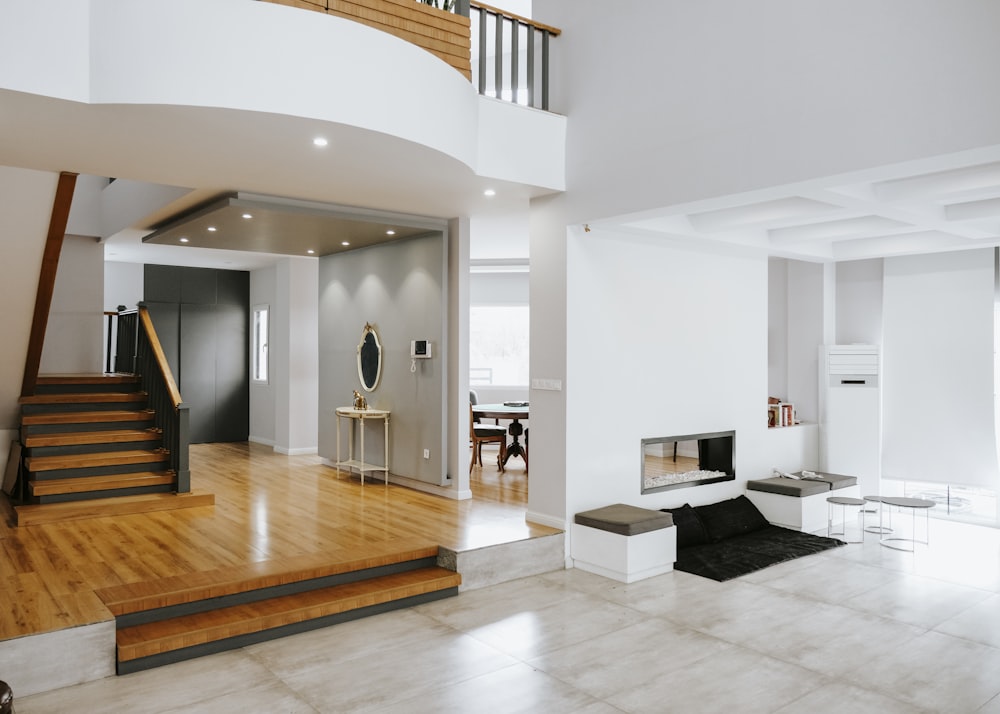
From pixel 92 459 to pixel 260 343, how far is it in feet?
13.7

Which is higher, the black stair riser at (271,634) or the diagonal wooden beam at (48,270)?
the diagonal wooden beam at (48,270)

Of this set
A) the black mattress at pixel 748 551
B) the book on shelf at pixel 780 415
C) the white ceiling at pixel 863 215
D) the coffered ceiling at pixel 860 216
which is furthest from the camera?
the book on shelf at pixel 780 415

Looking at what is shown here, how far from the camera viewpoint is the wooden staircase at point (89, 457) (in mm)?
6168

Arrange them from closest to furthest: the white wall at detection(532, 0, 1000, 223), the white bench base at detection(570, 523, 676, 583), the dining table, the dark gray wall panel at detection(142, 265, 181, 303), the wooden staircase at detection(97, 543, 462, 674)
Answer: the white wall at detection(532, 0, 1000, 223) → the wooden staircase at detection(97, 543, 462, 674) → the white bench base at detection(570, 523, 676, 583) → the dining table → the dark gray wall panel at detection(142, 265, 181, 303)

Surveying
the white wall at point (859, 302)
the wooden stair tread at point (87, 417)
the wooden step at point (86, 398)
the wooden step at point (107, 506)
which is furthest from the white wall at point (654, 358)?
the wooden step at point (86, 398)

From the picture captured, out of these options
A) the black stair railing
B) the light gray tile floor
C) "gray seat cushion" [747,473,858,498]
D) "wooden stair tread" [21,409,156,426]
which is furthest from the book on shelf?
"wooden stair tread" [21,409,156,426]

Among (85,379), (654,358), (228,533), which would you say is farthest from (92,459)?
(654,358)

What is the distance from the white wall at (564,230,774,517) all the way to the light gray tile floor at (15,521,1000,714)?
103cm

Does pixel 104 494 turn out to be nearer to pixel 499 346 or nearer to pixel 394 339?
pixel 394 339

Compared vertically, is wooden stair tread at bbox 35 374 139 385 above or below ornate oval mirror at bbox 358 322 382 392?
below

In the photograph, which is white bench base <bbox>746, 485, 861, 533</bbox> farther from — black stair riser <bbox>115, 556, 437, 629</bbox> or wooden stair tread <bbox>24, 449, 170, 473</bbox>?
wooden stair tread <bbox>24, 449, 170, 473</bbox>

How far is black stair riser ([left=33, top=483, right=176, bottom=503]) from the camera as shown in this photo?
6.16 metres

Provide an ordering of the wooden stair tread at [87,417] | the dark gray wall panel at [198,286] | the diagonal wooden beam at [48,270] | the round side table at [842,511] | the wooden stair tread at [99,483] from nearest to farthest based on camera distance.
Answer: the diagonal wooden beam at [48,270], the wooden stair tread at [99,483], the round side table at [842,511], the wooden stair tread at [87,417], the dark gray wall panel at [198,286]

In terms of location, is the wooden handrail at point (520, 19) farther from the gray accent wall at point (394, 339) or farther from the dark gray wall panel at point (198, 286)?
the dark gray wall panel at point (198, 286)
